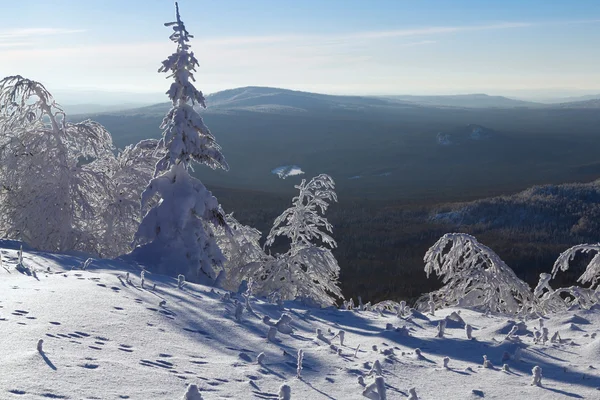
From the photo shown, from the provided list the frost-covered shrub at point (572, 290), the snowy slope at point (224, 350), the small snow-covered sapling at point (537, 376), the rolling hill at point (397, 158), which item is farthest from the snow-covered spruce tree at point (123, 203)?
the rolling hill at point (397, 158)

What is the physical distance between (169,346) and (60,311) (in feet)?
5.43

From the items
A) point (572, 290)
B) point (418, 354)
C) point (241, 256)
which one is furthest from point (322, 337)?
point (241, 256)

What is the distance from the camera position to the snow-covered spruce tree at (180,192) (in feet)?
39.3

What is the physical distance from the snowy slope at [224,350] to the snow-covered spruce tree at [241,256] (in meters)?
6.57

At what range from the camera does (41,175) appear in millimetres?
14656

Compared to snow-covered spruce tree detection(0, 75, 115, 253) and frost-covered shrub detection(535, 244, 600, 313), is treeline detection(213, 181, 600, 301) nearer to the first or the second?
frost-covered shrub detection(535, 244, 600, 313)

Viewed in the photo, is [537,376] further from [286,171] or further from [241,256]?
[286,171]

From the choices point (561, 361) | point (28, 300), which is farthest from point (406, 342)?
point (28, 300)

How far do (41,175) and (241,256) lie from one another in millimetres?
6540

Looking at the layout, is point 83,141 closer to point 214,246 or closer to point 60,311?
point 214,246

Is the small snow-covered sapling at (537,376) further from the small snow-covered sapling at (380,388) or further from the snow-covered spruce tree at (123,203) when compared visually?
the snow-covered spruce tree at (123,203)

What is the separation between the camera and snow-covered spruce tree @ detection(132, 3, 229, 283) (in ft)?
39.3

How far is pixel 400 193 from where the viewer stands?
276 ft

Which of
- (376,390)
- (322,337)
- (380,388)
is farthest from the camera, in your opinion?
(322,337)
